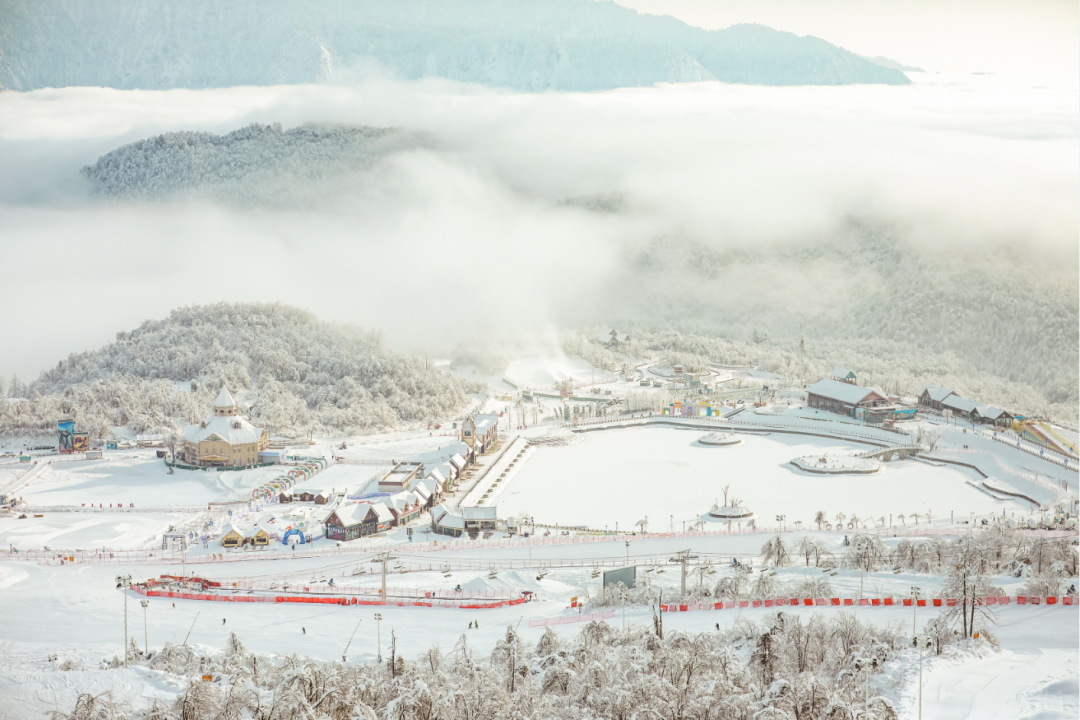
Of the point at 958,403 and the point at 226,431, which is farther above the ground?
the point at 226,431

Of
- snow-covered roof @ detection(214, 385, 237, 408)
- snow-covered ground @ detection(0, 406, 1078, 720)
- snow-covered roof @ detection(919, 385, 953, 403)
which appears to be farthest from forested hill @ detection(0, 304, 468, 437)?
snow-covered roof @ detection(919, 385, 953, 403)

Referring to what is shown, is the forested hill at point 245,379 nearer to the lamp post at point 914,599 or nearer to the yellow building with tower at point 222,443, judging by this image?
the yellow building with tower at point 222,443

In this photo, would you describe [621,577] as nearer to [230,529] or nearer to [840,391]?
[230,529]

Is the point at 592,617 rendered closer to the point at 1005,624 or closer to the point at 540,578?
the point at 540,578

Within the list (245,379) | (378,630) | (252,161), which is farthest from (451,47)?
(378,630)

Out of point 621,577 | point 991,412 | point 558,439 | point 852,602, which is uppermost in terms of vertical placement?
point 991,412

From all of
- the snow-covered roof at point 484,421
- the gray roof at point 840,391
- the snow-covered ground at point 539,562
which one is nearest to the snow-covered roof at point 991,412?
the snow-covered ground at point 539,562
